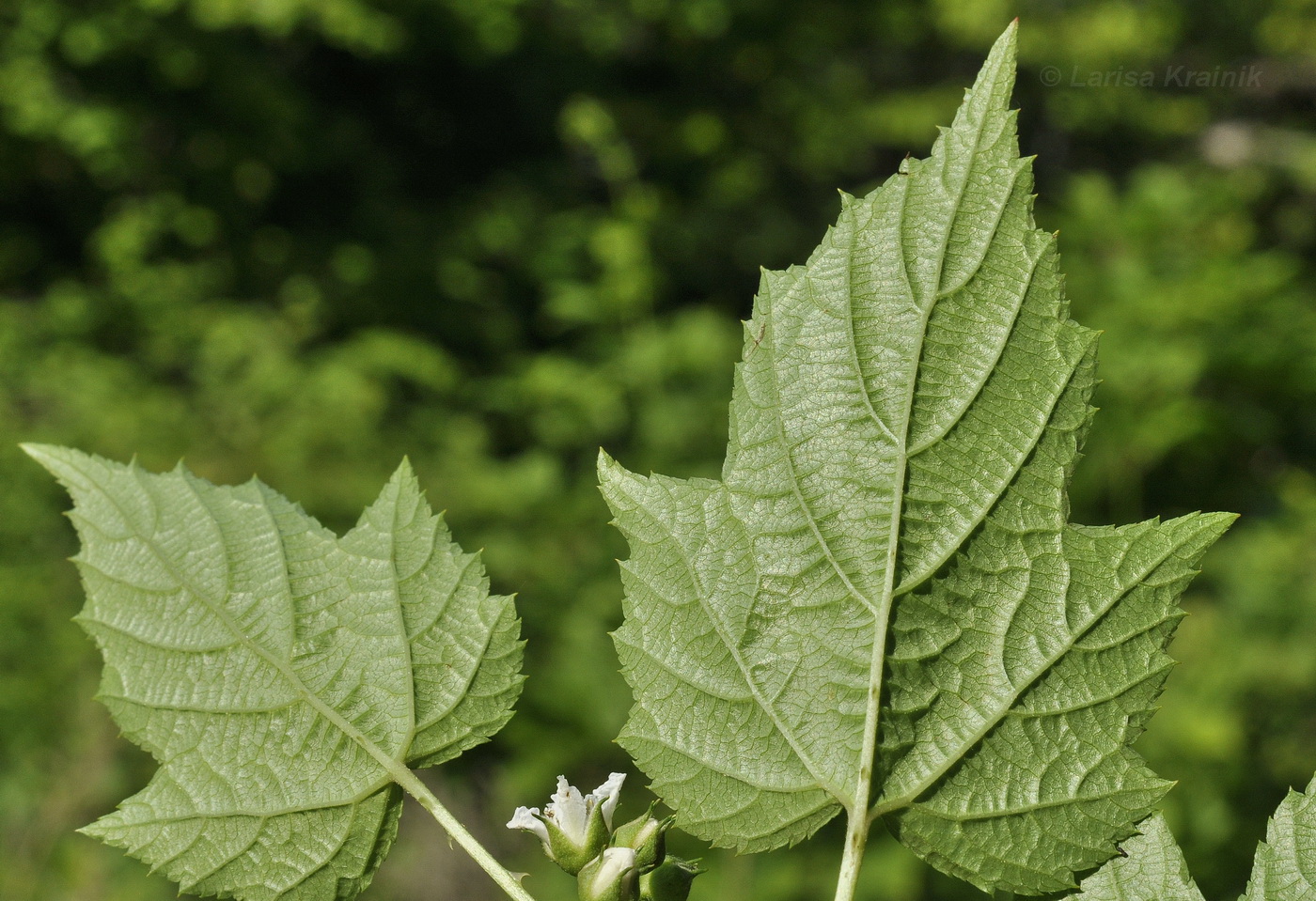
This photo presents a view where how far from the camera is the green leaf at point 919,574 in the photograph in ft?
2.15

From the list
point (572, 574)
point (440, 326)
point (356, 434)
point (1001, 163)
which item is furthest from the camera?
point (440, 326)

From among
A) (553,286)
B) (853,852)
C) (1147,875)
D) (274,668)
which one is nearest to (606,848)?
(853,852)

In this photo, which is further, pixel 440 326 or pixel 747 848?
pixel 440 326

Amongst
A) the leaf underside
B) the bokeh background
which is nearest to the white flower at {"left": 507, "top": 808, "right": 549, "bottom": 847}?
the leaf underside

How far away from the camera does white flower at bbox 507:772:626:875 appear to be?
679 mm

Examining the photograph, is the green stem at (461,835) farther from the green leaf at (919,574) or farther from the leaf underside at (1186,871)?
the leaf underside at (1186,871)

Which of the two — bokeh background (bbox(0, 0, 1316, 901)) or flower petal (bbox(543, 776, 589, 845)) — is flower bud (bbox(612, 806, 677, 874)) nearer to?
flower petal (bbox(543, 776, 589, 845))

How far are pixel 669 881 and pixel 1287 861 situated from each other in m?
0.43

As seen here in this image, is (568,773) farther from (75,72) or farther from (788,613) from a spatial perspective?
(75,72)

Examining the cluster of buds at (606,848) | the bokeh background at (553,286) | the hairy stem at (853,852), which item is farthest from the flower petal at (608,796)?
the bokeh background at (553,286)

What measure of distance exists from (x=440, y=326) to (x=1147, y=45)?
171 inches

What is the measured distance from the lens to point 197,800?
710 mm

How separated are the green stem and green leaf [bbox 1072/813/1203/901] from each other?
42 centimetres

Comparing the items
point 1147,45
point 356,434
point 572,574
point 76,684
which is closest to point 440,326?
point 356,434
